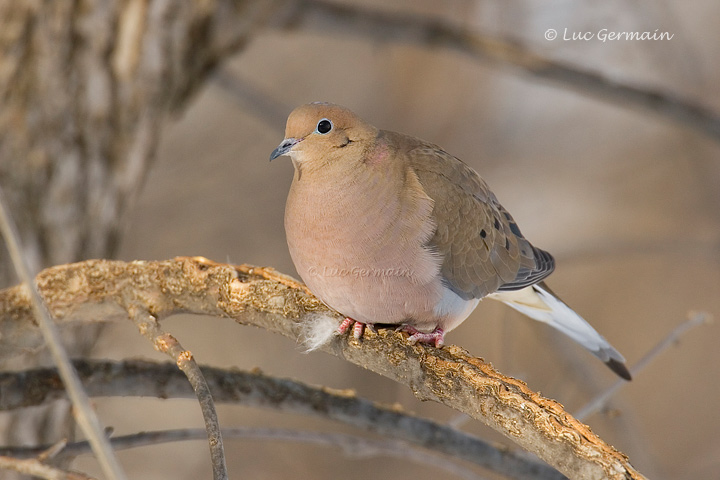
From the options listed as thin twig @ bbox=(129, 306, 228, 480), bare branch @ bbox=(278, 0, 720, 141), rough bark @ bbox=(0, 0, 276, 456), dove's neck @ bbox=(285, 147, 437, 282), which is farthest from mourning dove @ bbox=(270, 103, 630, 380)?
bare branch @ bbox=(278, 0, 720, 141)

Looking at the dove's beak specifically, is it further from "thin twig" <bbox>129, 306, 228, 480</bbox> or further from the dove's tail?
the dove's tail

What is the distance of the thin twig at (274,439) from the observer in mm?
Result: 1260

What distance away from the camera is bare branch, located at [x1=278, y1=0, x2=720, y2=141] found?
7.40 feet

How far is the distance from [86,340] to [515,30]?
2.42 m

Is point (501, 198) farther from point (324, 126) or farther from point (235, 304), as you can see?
point (235, 304)

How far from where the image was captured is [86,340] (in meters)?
2.09

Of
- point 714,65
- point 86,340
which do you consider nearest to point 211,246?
point 86,340

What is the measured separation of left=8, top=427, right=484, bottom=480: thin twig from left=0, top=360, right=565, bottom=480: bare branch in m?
0.05

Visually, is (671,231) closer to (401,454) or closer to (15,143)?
(401,454)

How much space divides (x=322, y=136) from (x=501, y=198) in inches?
117

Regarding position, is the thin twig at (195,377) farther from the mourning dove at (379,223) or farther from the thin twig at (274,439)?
the mourning dove at (379,223)

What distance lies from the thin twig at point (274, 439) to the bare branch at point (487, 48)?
1.30 meters

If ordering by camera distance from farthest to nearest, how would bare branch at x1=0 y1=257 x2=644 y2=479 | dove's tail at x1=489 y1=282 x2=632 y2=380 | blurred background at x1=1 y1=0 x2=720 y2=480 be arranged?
blurred background at x1=1 y1=0 x2=720 y2=480 → dove's tail at x1=489 y1=282 x2=632 y2=380 → bare branch at x1=0 y1=257 x2=644 y2=479

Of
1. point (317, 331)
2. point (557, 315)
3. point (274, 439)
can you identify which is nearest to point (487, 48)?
point (557, 315)
